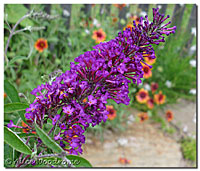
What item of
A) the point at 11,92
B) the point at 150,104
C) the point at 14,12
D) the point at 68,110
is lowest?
the point at 68,110

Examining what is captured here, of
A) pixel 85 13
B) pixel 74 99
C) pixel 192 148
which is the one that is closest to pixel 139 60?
pixel 74 99

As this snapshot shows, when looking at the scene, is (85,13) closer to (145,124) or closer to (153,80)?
(153,80)

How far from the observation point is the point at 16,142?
556 mm

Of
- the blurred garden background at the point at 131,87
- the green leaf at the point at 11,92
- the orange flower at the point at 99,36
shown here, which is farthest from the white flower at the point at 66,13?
the green leaf at the point at 11,92

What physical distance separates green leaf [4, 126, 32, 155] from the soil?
3.80ft

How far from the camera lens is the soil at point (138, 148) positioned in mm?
1807

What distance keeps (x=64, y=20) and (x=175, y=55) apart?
1271 mm

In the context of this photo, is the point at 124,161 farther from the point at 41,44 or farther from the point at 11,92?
the point at 11,92

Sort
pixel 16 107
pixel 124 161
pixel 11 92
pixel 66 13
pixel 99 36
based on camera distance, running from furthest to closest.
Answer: pixel 66 13
pixel 99 36
pixel 124 161
pixel 11 92
pixel 16 107

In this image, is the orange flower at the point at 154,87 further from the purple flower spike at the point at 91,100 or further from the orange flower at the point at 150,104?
the purple flower spike at the point at 91,100

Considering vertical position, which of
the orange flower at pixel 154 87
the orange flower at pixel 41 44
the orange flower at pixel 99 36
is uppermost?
the orange flower at pixel 99 36

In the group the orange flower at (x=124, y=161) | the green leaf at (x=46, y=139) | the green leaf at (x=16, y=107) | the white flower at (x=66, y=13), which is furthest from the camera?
the white flower at (x=66, y=13)

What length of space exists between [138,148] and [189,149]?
435 mm

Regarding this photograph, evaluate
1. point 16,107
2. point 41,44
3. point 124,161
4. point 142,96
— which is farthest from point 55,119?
point 142,96
